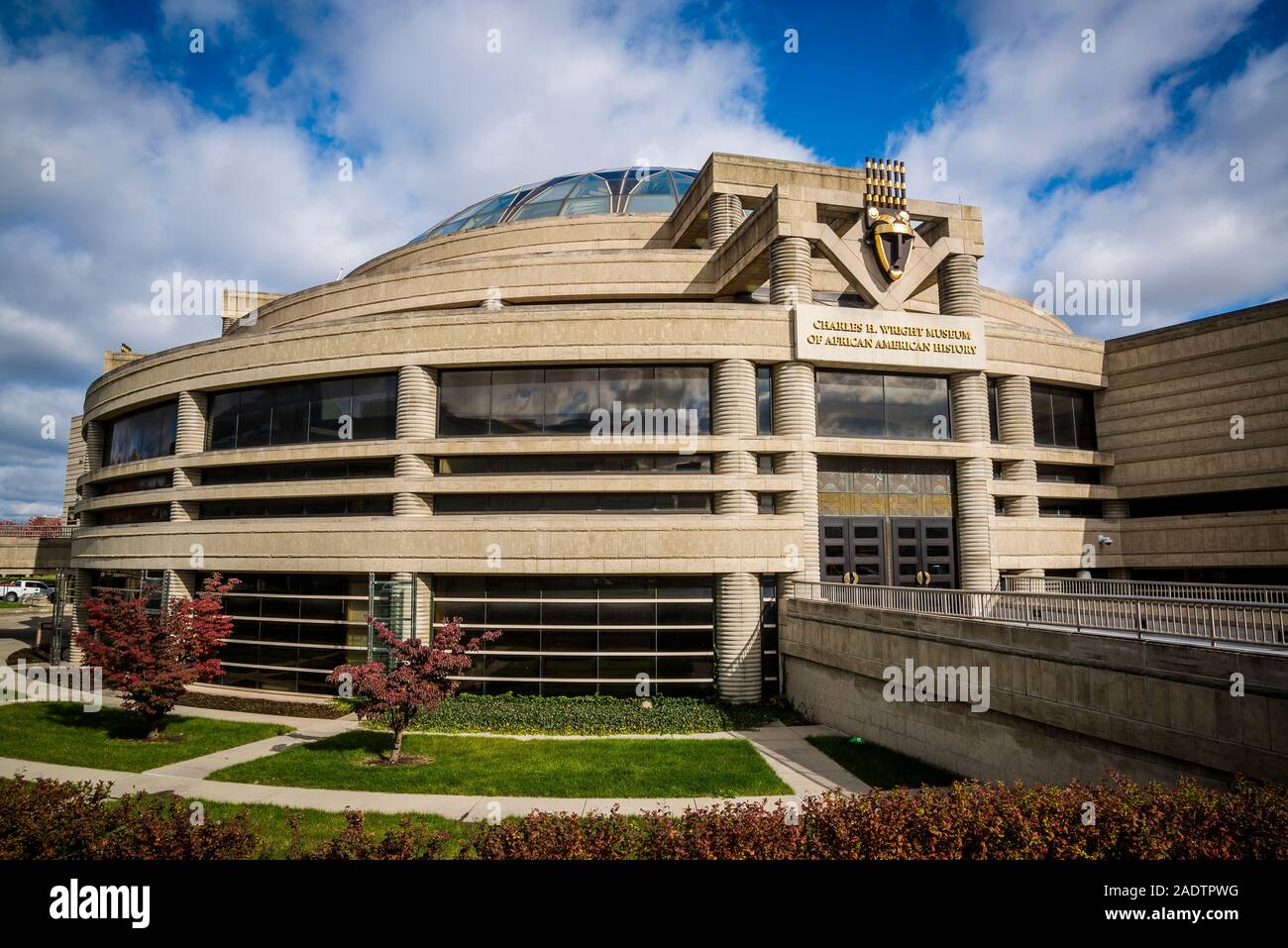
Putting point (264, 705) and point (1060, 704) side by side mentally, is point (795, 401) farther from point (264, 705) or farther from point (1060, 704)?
point (264, 705)

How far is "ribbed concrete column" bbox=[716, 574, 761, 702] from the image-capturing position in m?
22.1

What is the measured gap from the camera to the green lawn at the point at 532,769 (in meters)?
14.6

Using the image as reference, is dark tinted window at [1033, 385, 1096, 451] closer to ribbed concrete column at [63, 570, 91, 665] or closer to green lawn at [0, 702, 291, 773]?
green lawn at [0, 702, 291, 773]

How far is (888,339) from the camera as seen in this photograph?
24.0 metres

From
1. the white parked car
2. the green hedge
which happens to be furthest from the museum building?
the white parked car

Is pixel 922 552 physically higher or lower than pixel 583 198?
lower

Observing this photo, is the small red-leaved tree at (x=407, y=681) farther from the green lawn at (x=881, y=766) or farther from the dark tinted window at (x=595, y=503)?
the green lawn at (x=881, y=766)

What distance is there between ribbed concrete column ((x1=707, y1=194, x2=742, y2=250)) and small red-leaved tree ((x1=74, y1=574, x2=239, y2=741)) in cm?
2143

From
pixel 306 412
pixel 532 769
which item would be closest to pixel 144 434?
pixel 306 412

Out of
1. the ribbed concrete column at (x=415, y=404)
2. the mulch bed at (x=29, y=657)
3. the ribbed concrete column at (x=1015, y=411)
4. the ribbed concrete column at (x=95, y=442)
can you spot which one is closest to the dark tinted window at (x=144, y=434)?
the ribbed concrete column at (x=95, y=442)

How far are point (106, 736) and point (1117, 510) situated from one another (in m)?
35.0

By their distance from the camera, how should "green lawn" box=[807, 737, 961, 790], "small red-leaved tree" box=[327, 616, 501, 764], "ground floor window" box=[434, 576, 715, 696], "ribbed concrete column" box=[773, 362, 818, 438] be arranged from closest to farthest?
"green lawn" box=[807, 737, 961, 790] < "small red-leaved tree" box=[327, 616, 501, 764] < "ground floor window" box=[434, 576, 715, 696] < "ribbed concrete column" box=[773, 362, 818, 438]

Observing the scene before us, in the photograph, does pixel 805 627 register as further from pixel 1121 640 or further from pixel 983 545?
pixel 1121 640
